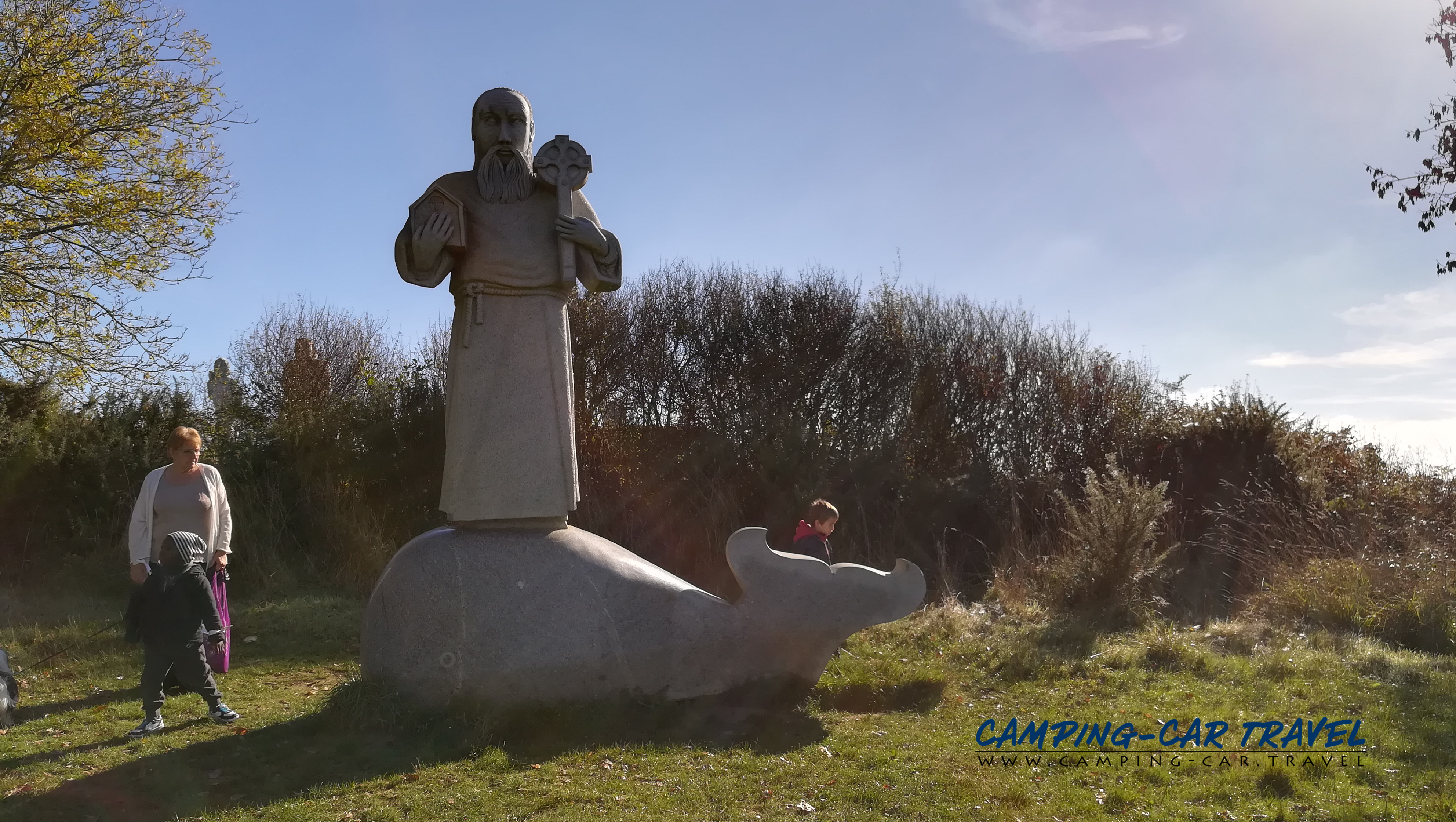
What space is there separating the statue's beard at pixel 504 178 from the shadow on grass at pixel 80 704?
13.1 ft

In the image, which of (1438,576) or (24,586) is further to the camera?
(24,586)

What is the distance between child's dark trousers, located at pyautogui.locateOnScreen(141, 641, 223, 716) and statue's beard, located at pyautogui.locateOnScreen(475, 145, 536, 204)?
9.90ft

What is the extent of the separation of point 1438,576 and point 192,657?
9.59m

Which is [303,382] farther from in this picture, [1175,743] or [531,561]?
[1175,743]

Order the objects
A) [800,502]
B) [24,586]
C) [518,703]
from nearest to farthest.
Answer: [518,703] < [24,586] < [800,502]

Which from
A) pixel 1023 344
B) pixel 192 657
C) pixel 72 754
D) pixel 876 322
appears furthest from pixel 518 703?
pixel 1023 344

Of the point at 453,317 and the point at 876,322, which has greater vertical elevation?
the point at 876,322

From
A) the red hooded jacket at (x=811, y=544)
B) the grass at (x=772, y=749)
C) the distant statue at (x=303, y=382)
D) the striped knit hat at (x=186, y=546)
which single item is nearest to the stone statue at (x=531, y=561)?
the grass at (x=772, y=749)

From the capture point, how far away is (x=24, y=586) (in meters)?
11.1

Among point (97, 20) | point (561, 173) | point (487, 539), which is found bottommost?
point (487, 539)

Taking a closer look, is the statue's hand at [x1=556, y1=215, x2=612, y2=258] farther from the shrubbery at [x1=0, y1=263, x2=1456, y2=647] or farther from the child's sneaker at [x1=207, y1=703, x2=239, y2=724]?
the shrubbery at [x1=0, y1=263, x2=1456, y2=647]

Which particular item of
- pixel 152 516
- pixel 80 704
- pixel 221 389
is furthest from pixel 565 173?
pixel 221 389

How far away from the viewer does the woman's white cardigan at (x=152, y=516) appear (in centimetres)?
580

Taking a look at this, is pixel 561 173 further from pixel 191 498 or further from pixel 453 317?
pixel 191 498
